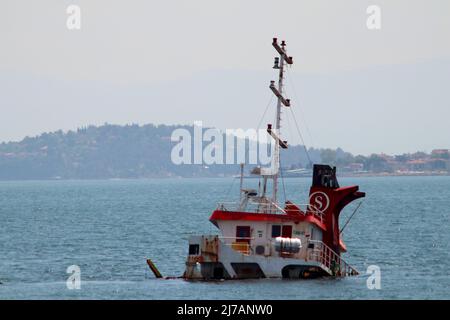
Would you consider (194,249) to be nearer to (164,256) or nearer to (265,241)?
(265,241)

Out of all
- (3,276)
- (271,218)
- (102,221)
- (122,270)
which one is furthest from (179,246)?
(102,221)

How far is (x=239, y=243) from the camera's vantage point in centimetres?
5572

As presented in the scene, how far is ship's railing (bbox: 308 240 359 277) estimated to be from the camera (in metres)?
56.9

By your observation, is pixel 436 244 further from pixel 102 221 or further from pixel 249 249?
pixel 102 221

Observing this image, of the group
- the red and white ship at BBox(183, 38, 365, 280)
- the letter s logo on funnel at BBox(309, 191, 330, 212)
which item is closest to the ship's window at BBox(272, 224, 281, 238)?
the red and white ship at BBox(183, 38, 365, 280)

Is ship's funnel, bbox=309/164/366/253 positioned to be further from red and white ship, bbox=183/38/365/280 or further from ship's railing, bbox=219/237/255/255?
ship's railing, bbox=219/237/255/255

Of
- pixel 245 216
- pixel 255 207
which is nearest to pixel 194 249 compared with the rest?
pixel 245 216

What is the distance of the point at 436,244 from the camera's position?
82.1m

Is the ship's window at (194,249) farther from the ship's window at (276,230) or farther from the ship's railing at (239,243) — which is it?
the ship's window at (276,230)

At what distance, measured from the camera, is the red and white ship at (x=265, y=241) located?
55.0 metres

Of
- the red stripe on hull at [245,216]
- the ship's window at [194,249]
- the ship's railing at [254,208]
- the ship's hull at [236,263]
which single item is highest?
the ship's railing at [254,208]

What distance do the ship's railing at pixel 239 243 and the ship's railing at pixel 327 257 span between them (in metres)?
3.11

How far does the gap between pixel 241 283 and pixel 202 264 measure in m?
2.71

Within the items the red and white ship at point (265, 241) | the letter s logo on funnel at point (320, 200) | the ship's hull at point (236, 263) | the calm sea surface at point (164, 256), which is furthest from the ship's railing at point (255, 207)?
the calm sea surface at point (164, 256)
